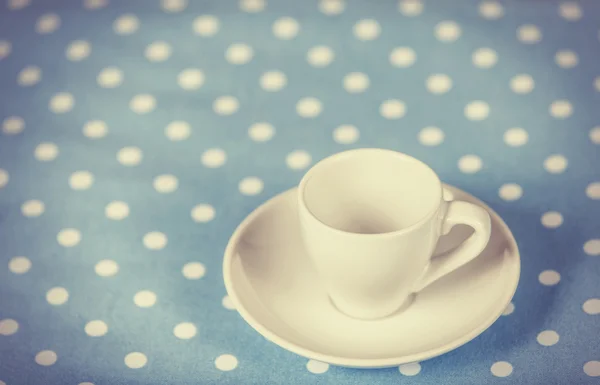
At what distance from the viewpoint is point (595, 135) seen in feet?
2.77

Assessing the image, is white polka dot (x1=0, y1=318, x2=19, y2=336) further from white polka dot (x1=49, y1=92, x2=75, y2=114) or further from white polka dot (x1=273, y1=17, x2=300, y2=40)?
white polka dot (x1=273, y1=17, x2=300, y2=40)

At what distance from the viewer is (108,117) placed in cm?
90

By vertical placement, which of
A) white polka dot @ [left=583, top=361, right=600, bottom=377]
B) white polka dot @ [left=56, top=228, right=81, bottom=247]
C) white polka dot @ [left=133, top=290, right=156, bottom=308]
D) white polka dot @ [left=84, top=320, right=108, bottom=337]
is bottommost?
white polka dot @ [left=583, top=361, right=600, bottom=377]

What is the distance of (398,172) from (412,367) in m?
0.16

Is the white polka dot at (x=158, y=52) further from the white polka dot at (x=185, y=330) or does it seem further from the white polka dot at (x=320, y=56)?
the white polka dot at (x=185, y=330)

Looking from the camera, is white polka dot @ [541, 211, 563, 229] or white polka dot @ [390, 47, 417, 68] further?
white polka dot @ [390, 47, 417, 68]

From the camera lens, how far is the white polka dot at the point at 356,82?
2.94 ft

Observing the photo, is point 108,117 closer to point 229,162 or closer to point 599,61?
point 229,162

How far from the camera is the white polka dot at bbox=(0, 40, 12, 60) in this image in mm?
918

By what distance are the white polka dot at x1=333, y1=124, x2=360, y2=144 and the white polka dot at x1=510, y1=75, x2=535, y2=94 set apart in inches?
7.4

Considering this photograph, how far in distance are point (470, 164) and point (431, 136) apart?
6cm

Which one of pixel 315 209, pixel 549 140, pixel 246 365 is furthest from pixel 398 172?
pixel 549 140

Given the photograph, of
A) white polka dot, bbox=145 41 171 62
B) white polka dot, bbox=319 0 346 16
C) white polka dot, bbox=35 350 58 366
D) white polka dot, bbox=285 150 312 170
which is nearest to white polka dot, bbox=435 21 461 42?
white polka dot, bbox=319 0 346 16

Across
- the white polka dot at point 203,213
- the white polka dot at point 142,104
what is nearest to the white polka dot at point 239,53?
the white polka dot at point 142,104
